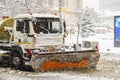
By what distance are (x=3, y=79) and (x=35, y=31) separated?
127 inches

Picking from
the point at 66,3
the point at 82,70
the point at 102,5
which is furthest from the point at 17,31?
the point at 102,5

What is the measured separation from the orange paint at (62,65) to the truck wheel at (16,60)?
1358mm

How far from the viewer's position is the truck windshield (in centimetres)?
1773

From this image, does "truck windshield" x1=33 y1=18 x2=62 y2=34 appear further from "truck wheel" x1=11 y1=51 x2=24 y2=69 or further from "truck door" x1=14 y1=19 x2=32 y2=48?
"truck wheel" x1=11 y1=51 x2=24 y2=69

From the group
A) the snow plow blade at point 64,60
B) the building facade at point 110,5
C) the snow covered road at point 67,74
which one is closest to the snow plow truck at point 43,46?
the snow plow blade at point 64,60

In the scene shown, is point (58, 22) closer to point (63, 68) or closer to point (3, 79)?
point (63, 68)

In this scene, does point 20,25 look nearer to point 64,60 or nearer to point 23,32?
point 23,32

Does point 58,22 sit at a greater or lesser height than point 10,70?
greater

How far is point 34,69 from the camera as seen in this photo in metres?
16.8

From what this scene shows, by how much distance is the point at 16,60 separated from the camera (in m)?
18.0

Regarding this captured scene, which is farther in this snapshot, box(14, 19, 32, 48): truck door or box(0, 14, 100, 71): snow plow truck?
box(14, 19, 32, 48): truck door

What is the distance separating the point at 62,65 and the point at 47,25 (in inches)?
78.3

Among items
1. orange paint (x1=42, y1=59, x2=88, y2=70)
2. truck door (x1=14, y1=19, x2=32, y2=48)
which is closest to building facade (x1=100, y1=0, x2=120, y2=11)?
orange paint (x1=42, y1=59, x2=88, y2=70)

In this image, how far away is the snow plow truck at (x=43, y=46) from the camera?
671 inches
